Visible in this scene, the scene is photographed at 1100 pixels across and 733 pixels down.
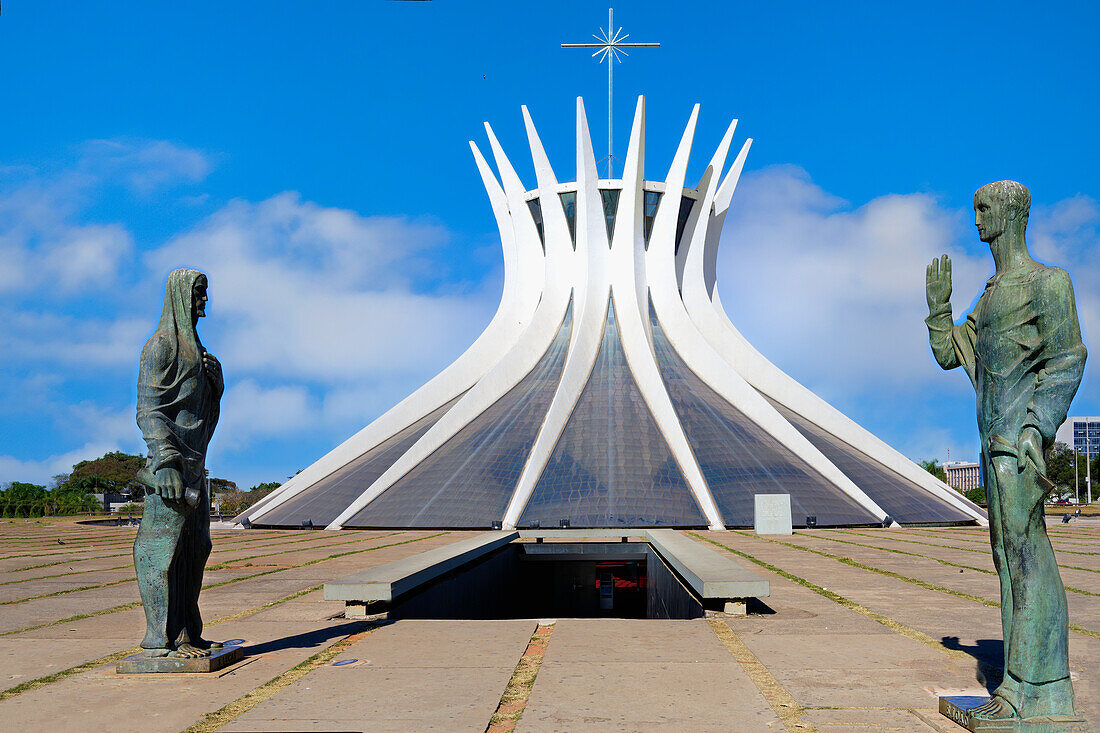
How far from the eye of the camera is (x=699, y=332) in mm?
30734

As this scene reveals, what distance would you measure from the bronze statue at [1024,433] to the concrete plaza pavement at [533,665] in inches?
20.1

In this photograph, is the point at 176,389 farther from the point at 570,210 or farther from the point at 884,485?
the point at 570,210

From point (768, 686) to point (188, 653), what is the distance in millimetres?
3482

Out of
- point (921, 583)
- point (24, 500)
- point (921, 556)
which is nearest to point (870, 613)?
point (921, 583)

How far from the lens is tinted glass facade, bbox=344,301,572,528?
2269 centimetres

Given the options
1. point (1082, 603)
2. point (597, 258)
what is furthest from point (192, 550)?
point (597, 258)

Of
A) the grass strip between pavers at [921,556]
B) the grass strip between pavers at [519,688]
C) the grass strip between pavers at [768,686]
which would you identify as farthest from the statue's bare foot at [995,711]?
the grass strip between pavers at [921,556]

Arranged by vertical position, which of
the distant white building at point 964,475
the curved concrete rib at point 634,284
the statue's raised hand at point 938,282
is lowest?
Answer: the distant white building at point 964,475

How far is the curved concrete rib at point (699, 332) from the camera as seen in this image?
85.0ft

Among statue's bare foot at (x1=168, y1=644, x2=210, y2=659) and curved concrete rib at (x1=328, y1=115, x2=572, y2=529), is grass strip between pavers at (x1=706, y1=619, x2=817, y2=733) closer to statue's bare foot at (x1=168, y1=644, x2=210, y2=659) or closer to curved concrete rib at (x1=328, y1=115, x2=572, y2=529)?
statue's bare foot at (x1=168, y1=644, x2=210, y2=659)

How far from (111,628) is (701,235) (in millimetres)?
27382

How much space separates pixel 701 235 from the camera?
31.7 meters

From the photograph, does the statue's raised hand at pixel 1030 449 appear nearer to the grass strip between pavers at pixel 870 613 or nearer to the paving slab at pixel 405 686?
the grass strip between pavers at pixel 870 613

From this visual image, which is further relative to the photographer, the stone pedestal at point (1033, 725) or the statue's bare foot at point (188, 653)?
the statue's bare foot at point (188, 653)
